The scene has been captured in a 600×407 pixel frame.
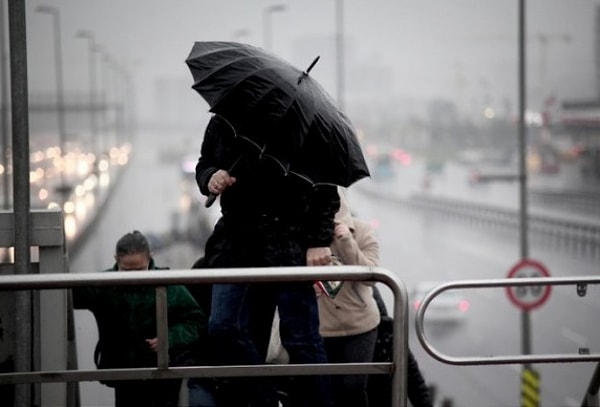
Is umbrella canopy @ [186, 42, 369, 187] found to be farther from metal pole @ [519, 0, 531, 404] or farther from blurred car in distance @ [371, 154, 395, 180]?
blurred car in distance @ [371, 154, 395, 180]

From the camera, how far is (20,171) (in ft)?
14.4

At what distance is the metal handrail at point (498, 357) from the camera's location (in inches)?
171

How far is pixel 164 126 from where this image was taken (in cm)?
12594

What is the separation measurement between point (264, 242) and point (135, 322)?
1.99 ft

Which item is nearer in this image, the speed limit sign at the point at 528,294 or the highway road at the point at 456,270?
the highway road at the point at 456,270

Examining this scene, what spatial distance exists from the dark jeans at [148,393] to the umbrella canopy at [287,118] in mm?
952

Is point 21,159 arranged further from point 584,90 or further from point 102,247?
point 584,90

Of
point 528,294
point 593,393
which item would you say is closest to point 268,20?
point 528,294

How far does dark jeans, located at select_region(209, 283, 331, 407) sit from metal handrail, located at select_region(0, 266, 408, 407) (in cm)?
47

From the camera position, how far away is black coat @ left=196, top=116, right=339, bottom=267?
4238 millimetres

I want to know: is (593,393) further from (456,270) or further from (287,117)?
(456,270)

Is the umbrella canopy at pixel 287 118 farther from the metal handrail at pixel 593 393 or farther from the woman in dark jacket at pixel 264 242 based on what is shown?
the metal handrail at pixel 593 393

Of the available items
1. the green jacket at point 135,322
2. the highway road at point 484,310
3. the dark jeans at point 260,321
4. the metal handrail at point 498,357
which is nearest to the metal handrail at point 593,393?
the highway road at point 484,310

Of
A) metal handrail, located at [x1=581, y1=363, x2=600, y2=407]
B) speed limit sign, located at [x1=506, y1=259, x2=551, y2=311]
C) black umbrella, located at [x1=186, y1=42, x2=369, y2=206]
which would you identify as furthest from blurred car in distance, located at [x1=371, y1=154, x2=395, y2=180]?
black umbrella, located at [x1=186, y1=42, x2=369, y2=206]
